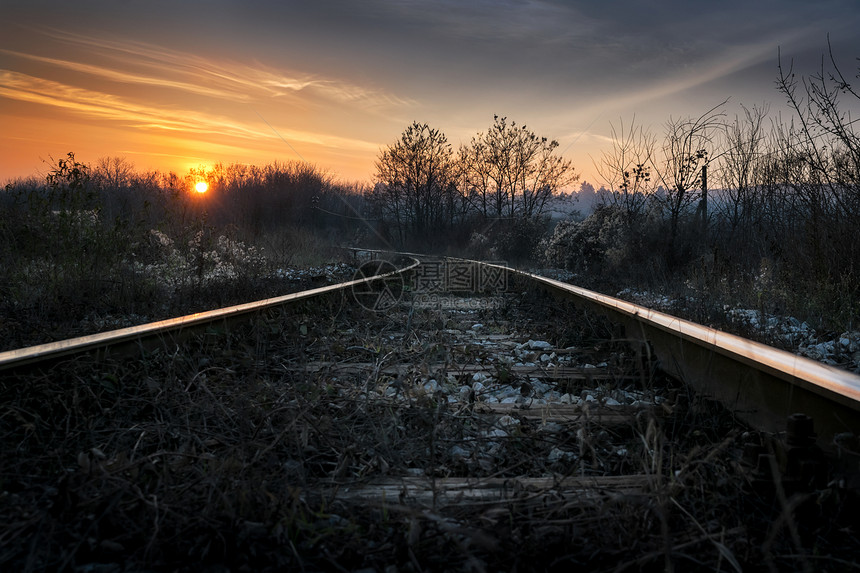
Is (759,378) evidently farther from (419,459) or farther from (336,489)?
(336,489)

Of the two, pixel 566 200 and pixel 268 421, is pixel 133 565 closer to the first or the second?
pixel 268 421

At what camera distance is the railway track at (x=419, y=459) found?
1.31 metres

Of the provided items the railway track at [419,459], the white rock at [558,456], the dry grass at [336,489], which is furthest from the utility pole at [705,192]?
the white rock at [558,456]

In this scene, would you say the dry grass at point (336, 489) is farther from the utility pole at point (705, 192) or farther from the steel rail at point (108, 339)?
the utility pole at point (705, 192)

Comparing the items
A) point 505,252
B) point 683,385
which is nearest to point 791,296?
point 683,385

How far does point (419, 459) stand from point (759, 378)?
1.46 metres

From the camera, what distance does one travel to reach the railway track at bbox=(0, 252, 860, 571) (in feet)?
4.31

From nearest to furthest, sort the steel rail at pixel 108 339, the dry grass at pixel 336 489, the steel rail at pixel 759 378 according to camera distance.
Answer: the dry grass at pixel 336 489 → the steel rail at pixel 759 378 → the steel rail at pixel 108 339

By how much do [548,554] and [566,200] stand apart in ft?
112

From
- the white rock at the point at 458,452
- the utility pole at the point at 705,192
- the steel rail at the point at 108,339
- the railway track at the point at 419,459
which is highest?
the utility pole at the point at 705,192

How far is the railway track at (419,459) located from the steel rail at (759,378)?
1cm

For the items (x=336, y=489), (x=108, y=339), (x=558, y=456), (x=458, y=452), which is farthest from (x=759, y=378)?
(x=108, y=339)

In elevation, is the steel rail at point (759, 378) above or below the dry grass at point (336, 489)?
above

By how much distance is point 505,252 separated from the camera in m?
22.8
